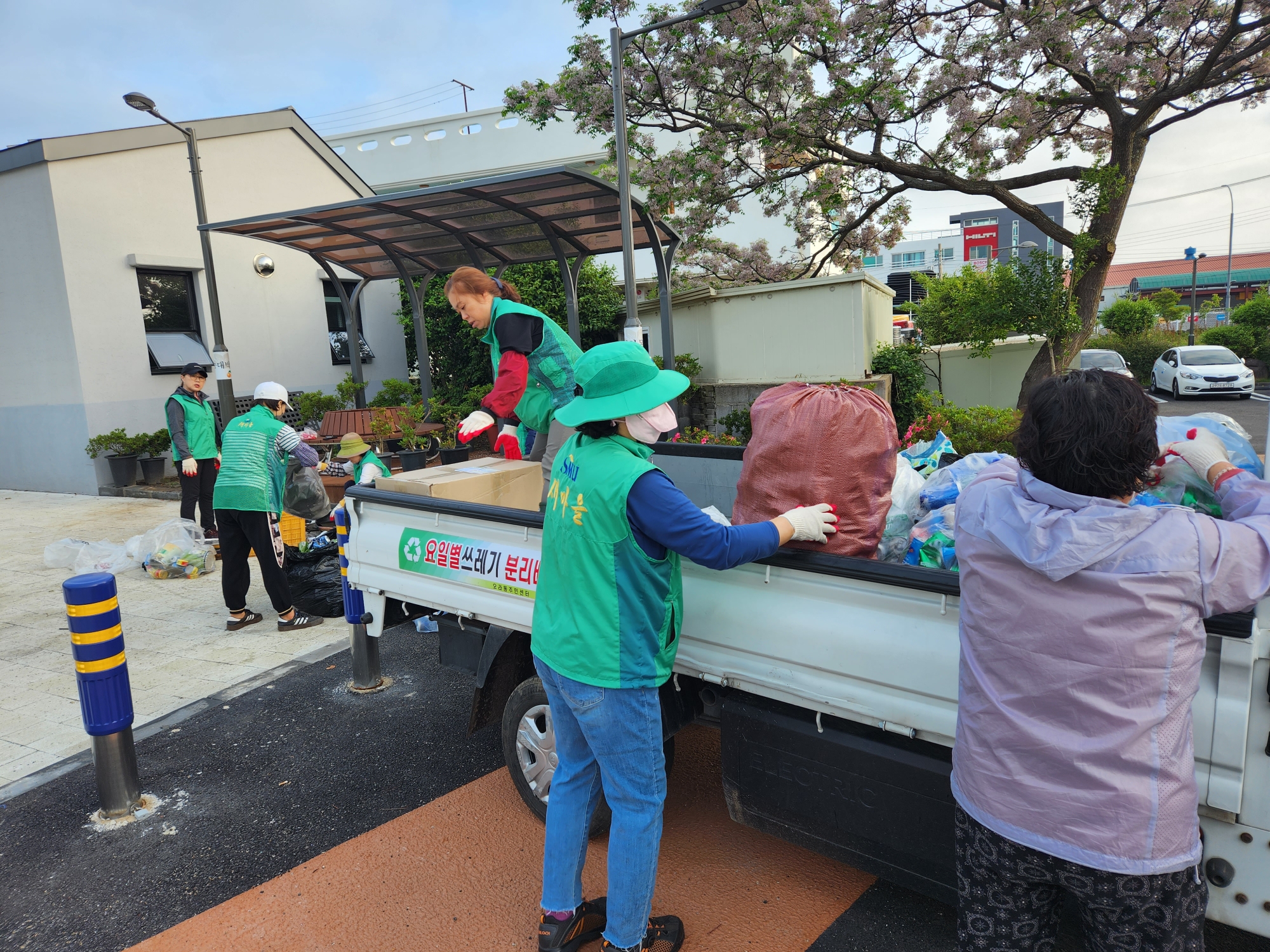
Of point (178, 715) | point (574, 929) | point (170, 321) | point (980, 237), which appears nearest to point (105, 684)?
point (178, 715)

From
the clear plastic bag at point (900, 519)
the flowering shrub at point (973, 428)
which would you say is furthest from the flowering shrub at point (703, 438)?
the clear plastic bag at point (900, 519)

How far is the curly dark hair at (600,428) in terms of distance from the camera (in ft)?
7.67

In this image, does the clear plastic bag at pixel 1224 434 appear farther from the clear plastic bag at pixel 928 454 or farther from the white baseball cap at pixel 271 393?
the white baseball cap at pixel 271 393

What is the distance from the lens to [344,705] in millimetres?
4625

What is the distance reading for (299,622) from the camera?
20.1ft

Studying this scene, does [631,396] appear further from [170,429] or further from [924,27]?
[924,27]

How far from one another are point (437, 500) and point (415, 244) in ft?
30.9

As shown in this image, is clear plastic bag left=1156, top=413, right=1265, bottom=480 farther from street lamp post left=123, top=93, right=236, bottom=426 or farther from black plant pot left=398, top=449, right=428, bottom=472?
street lamp post left=123, top=93, right=236, bottom=426

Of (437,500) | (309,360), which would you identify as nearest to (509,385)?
(437,500)

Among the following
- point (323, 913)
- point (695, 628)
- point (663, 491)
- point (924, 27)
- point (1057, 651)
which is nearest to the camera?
point (1057, 651)

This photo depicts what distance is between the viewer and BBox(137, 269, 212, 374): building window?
14.3 meters

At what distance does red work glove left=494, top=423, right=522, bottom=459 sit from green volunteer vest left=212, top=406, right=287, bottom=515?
213cm

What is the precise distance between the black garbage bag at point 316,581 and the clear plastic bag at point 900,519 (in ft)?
15.6

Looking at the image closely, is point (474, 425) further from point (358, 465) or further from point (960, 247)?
point (960, 247)
